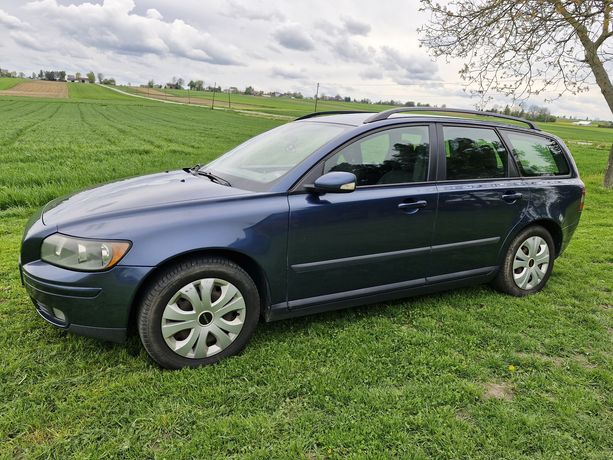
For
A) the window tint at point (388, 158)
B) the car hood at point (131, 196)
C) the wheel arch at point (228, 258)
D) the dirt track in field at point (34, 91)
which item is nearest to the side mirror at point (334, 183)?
the window tint at point (388, 158)

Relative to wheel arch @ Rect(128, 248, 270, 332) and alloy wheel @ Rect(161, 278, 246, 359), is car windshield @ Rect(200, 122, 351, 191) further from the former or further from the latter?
alloy wheel @ Rect(161, 278, 246, 359)

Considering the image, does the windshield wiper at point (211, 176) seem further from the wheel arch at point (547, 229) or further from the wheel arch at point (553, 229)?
the wheel arch at point (553, 229)

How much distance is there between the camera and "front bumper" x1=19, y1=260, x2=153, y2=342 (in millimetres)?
2555

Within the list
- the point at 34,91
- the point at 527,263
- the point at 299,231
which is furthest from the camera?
the point at 34,91

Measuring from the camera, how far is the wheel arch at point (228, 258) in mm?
2672

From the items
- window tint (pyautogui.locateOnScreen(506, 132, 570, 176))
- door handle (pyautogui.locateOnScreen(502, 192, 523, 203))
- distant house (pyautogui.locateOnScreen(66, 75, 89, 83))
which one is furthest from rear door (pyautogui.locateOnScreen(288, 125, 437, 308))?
distant house (pyautogui.locateOnScreen(66, 75, 89, 83))

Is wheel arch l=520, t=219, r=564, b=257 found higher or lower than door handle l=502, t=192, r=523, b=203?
lower

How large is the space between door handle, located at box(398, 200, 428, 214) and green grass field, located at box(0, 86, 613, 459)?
Result: 0.89 m

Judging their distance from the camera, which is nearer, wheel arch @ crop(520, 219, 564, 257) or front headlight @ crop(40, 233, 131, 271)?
front headlight @ crop(40, 233, 131, 271)

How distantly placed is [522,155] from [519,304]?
137 cm

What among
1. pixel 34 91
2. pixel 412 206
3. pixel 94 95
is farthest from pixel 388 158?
pixel 94 95

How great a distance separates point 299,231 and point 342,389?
102 centimetres

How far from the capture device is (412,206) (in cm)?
342

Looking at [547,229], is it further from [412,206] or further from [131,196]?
[131,196]
